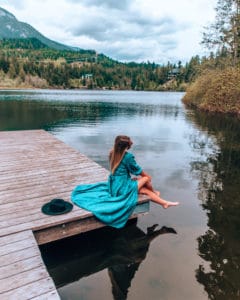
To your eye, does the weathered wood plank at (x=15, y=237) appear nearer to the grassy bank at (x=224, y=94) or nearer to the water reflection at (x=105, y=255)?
the water reflection at (x=105, y=255)

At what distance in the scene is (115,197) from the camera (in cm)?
444

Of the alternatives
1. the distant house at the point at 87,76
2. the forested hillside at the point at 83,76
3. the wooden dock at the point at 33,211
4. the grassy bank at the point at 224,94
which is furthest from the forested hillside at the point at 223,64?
the distant house at the point at 87,76

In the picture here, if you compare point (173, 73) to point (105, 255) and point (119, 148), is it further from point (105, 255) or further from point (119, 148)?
point (105, 255)

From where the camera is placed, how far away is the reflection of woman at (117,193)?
4.30 meters

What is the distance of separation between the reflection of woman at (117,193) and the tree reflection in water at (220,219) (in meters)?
1.45

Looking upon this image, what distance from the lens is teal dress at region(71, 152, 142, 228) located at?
14.1ft

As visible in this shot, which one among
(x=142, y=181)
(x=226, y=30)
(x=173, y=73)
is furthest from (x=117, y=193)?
(x=173, y=73)

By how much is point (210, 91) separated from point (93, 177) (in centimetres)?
2346

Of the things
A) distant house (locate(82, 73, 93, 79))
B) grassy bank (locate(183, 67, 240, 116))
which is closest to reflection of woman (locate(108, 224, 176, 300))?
grassy bank (locate(183, 67, 240, 116))

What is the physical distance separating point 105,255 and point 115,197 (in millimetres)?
951

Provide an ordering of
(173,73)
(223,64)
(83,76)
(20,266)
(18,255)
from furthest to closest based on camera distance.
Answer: (173,73) → (83,76) → (223,64) → (18,255) → (20,266)

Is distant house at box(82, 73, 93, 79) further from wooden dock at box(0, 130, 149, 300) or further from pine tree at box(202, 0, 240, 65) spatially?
wooden dock at box(0, 130, 149, 300)

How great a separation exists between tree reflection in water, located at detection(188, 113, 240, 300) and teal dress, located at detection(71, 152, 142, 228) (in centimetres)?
144

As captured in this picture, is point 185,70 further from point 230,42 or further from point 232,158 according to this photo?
point 232,158
